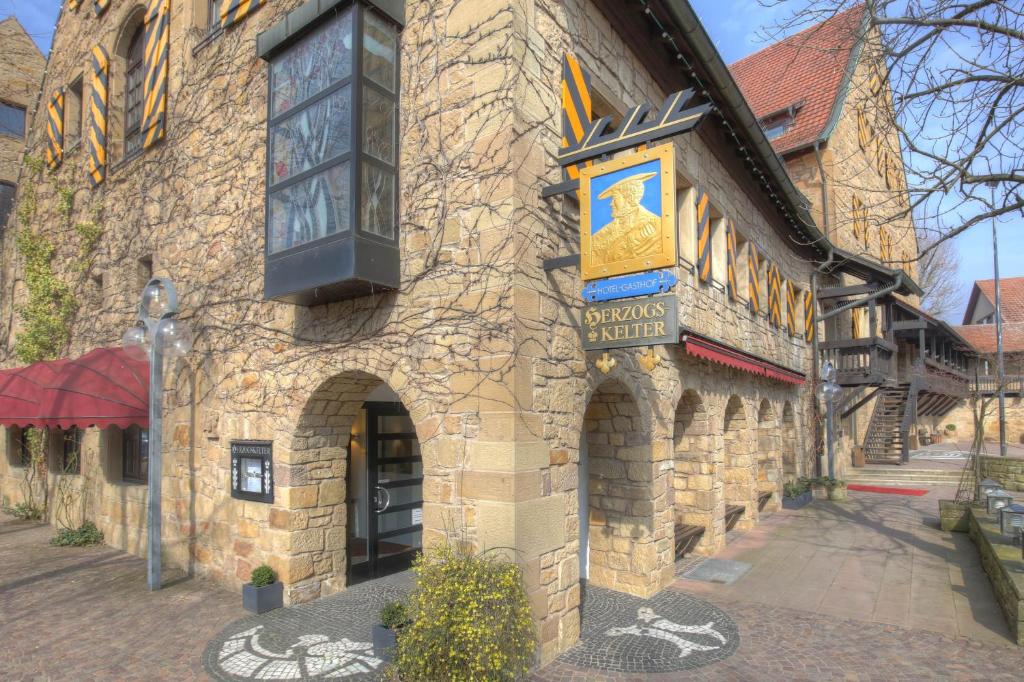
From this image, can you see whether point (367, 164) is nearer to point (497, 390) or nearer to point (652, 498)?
point (497, 390)

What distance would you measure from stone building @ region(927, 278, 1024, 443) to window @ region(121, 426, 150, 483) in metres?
27.7

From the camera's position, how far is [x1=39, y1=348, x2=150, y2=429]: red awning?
7.03 metres

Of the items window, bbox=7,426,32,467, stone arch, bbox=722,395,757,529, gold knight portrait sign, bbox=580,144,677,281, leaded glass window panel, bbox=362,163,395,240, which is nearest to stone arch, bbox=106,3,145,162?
window, bbox=7,426,32,467

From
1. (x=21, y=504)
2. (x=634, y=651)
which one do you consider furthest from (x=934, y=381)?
(x=21, y=504)

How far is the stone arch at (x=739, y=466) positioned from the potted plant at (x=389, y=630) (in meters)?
6.66

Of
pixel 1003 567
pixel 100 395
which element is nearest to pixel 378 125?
pixel 100 395

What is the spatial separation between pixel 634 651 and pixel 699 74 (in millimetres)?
6438

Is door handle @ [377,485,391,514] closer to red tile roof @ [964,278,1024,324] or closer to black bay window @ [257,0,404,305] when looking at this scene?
black bay window @ [257,0,404,305]

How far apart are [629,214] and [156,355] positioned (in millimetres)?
5226

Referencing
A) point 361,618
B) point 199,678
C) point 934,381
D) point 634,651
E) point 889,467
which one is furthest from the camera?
point 934,381

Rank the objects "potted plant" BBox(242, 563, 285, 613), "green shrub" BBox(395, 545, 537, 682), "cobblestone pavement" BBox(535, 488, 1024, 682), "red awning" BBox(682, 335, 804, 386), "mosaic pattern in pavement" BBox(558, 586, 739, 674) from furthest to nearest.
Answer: "red awning" BBox(682, 335, 804, 386), "potted plant" BBox(242, 563, 285, 613), "mosaic pattern in pavement" BBox(558, 586, 739, 674), "cobblestone pavement" BBox(535, 488, 1024, 682), "green shrub" BBox(395, 545, 537, 682)

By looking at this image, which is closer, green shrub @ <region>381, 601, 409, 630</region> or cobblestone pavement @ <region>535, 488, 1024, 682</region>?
green shrub @ <region>381, 601, 409, 630</region>

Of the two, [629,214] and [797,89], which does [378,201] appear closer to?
[629,214]

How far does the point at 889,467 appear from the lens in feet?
54.9
